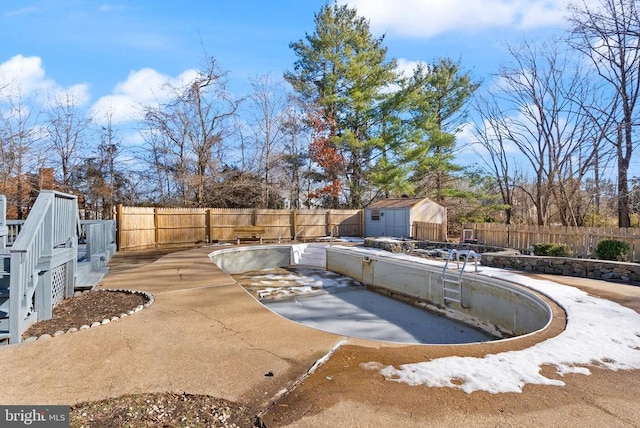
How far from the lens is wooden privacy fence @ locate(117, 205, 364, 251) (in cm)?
1212

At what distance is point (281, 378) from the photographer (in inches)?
107

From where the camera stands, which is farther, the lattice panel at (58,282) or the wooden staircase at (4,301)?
the lattice panel at (58,282)

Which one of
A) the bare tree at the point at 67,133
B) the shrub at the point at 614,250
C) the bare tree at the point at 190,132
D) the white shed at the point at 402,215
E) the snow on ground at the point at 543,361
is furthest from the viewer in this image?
the bare tree at the point at 190,132

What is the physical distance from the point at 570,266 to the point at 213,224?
41.1 ft

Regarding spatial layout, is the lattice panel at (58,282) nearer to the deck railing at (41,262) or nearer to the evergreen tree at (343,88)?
the deck railing at (41,262)

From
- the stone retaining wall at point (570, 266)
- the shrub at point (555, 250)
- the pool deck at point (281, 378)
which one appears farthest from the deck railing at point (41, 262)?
the shrub at point (555, 250)

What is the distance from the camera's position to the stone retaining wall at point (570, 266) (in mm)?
6793

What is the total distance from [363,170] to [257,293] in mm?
13828

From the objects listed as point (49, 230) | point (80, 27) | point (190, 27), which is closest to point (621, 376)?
point (49, 230)

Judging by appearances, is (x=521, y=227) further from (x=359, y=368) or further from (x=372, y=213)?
(x=359, y=368)

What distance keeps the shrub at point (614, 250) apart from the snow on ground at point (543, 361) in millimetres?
4756

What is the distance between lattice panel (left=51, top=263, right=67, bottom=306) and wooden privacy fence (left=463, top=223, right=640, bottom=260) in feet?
39.5

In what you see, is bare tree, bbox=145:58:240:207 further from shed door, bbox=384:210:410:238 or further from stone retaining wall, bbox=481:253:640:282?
stone retaining wall, bbox=481:253:640:282

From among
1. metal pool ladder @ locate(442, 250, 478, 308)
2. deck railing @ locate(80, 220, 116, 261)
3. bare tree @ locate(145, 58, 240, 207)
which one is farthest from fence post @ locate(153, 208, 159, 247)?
metal pool ladder @ locate(442, 250, 478, 308)
